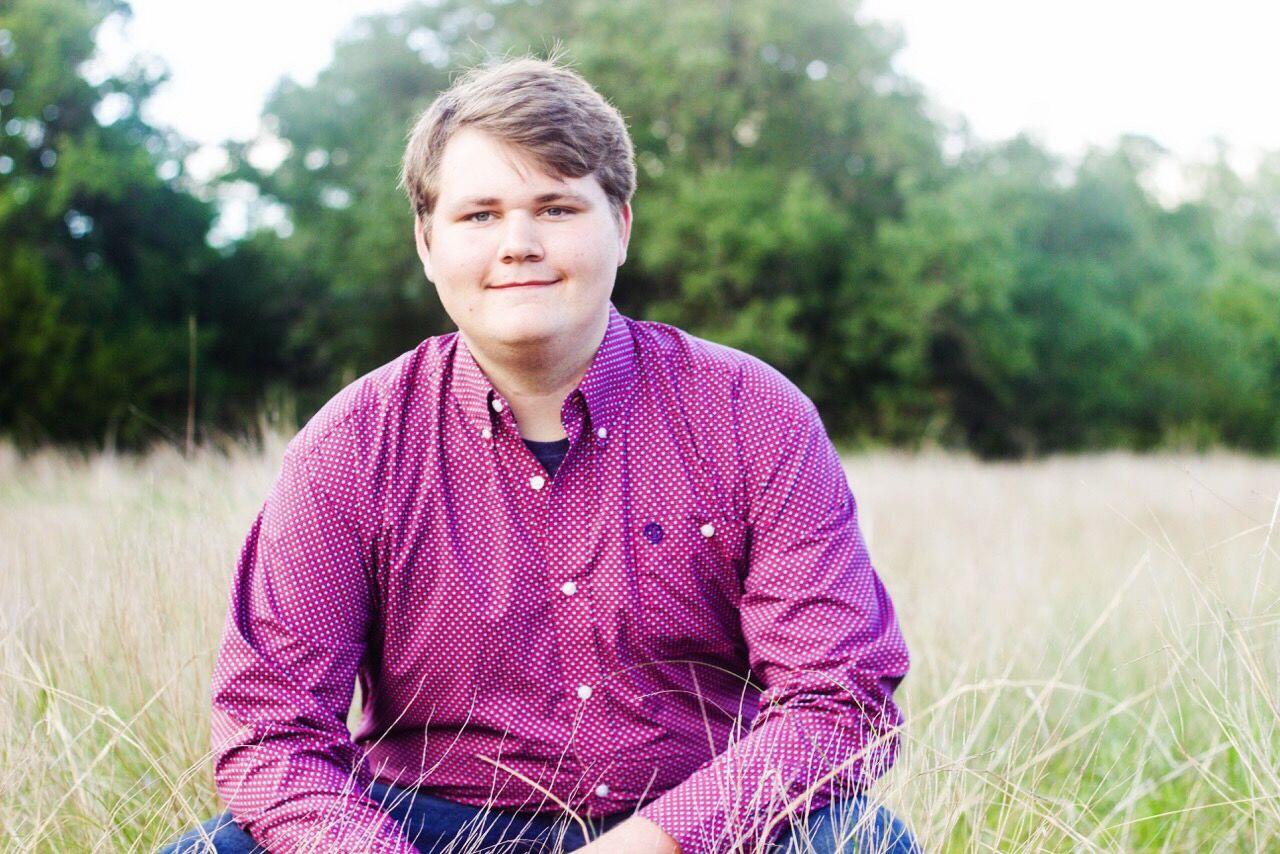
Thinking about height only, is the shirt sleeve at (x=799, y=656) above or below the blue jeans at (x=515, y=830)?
above

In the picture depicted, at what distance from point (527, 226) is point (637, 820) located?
0.92m

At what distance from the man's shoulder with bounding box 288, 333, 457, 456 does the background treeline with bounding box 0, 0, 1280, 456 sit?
14.1m

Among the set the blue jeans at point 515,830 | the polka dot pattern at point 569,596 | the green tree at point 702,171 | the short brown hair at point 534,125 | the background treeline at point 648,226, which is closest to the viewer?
the blue jeans at point 515,830

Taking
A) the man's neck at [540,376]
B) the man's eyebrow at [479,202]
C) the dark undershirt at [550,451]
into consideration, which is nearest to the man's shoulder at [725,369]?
the man's neck at [540,376]

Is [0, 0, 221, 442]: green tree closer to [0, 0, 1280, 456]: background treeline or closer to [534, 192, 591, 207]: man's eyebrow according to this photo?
[0, 0, 1280, 456]: background treeline

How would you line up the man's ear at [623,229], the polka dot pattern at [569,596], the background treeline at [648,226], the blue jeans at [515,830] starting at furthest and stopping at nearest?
the background treeline at [648,226] → the man's ear at [623,229] → the polka dot pattern at [569,596] → the blue jeans at [515,830]

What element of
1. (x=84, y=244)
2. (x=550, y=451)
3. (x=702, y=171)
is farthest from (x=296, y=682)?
(x=84, y=244)

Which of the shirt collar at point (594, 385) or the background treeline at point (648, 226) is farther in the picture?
the background treeline at point (648, 226)

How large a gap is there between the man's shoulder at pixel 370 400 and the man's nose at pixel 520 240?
9.3 inches

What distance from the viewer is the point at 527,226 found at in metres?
1.97

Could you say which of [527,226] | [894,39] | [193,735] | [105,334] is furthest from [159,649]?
[894,39]

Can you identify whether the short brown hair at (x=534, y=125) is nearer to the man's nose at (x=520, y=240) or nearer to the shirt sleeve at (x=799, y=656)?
the man's nose at (x=520, y=240)

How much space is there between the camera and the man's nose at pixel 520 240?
1.94 metres

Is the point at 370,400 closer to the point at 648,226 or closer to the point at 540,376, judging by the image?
the point at 540,376
